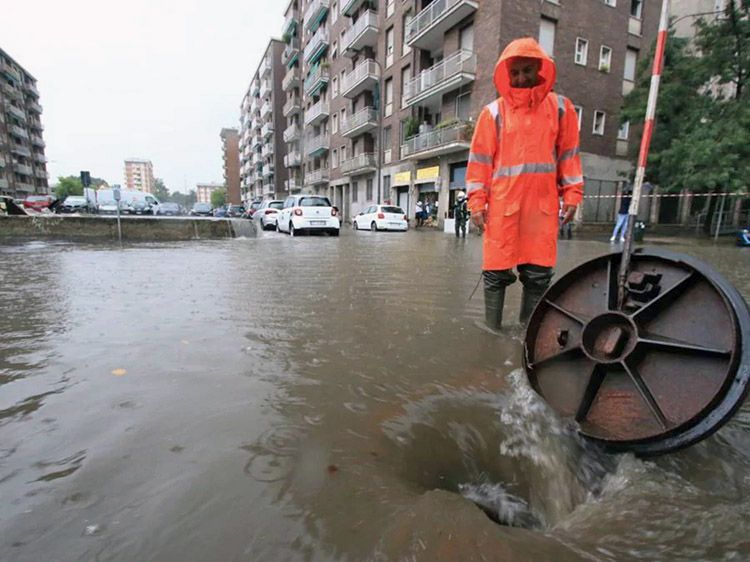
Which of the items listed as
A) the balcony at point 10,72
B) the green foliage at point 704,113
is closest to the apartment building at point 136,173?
the balcony at point 10,72

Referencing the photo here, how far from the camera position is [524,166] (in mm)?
2914

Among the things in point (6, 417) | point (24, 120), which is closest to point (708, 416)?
point (6, 417)

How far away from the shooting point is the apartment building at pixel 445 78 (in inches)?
835

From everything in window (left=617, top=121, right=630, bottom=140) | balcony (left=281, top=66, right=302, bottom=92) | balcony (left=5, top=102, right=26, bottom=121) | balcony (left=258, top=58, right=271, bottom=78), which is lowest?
window (left=617, top=121, right=630, bottom=140)

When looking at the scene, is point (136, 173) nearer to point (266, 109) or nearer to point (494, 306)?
point (266, 109)

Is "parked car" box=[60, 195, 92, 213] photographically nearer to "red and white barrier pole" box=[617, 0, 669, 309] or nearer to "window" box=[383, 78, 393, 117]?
"window" box=[383, 78, 393, 117]

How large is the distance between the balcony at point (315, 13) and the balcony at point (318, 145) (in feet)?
36.9

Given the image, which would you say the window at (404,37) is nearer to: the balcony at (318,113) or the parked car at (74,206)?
the balcony at (318,113)

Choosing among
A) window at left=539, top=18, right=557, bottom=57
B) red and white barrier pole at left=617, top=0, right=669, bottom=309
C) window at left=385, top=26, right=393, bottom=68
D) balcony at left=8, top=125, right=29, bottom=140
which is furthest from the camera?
balcony at left=8, top=125, right=29, bottom=140

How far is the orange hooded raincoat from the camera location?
292 centimetres

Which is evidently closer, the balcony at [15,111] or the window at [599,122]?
the window at [599,122]

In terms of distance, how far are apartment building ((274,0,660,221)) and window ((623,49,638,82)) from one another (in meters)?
0.06

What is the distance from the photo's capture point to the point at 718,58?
16219mm

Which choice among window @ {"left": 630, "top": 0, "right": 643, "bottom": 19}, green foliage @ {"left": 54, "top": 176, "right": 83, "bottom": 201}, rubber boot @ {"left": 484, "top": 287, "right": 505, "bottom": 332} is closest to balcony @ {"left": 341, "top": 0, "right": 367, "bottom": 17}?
window @ {"left": 630, "top": 0, "right": 643, "bottom": 19}
